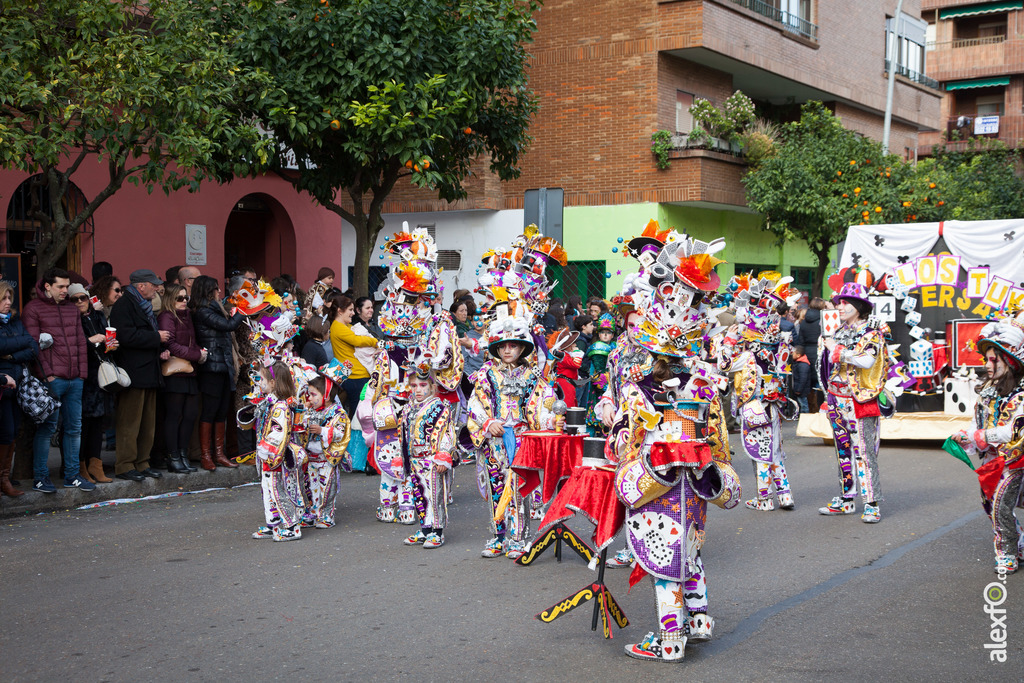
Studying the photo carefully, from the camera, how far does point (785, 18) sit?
24297 mm

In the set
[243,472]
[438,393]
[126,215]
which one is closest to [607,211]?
[126,215]

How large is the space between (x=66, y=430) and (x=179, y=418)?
123 centimetres

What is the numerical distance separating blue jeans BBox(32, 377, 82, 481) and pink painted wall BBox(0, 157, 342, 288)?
5590 mm

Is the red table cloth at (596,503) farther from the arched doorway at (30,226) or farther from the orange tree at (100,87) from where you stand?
the arched doorway at (30,226)

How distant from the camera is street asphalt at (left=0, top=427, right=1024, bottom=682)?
5.28 metres

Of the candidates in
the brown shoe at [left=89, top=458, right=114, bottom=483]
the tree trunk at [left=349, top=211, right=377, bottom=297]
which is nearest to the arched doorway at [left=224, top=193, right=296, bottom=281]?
the tree trunk at [left=349, top=211, right=377, bottom=297]

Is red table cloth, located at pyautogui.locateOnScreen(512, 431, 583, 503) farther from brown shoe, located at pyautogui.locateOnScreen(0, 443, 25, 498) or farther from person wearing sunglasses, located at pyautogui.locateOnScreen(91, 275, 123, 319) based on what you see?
person wearing sunglasses, located at pyautogui.locateOnScreen(91, 275, 123, 319)

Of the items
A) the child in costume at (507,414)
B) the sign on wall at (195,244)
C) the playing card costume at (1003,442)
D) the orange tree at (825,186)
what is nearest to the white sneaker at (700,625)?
the child in costume at (507,414)

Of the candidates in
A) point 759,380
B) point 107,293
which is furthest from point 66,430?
point 759,380

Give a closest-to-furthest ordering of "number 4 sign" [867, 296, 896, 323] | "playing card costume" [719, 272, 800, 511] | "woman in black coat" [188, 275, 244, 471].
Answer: "playing card costume" [719, 272, 800, 511], "woman in black coat" [188, 275, 244, 471], "number 4 sign" [867, 296, 896, 323]

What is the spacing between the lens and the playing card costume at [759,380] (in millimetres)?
9453

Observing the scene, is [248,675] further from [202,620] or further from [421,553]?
[421,553]

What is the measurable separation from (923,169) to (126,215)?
1800cm

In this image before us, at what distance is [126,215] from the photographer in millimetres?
15422
